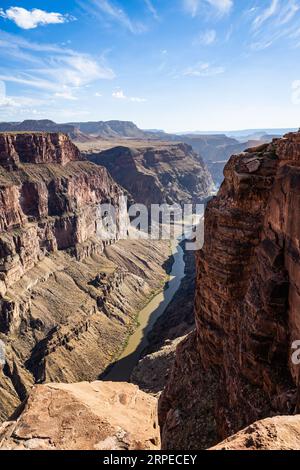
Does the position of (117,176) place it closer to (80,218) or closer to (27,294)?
(80,218)

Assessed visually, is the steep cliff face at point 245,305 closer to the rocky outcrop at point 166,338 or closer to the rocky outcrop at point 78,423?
the rocky outcrop at point 78,423

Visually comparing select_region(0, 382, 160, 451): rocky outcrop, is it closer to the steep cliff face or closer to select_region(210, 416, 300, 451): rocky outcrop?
select_region(210, 416, 300, 451): rocky outcrop

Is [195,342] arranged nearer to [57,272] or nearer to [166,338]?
[166,338]

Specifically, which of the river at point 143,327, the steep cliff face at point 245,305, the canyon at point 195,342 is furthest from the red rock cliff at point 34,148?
the steep cliff face at point 245,305

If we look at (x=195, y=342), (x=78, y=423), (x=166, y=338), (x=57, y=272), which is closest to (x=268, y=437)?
(x=78, y=423)

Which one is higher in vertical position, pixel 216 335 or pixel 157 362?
pixel 216 335

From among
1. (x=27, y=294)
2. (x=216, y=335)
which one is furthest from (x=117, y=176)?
(x=216, y=335)
